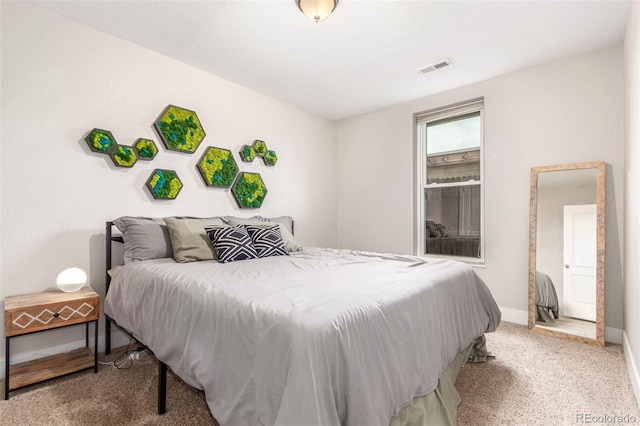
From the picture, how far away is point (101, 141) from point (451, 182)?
12.1 feet

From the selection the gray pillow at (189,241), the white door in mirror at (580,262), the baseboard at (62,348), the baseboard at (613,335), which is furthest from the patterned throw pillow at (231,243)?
the baseboard at (613,335)

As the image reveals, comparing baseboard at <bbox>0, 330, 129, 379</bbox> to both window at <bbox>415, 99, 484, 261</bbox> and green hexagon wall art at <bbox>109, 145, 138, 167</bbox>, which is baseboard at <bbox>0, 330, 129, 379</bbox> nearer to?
green hexagon wall art at <bbox>109, 145, 138, 167</bbox>

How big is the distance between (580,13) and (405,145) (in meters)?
2.06

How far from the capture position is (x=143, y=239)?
238cm

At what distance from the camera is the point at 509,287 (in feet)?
10.8

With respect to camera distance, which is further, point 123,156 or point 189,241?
point 123,156

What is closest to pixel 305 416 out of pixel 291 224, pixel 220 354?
pixel 220 354

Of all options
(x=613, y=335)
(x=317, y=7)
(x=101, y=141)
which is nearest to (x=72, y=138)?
(x=101, y=141)

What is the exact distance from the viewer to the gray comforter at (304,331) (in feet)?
3.48

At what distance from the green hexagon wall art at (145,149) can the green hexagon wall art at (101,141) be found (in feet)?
0.60

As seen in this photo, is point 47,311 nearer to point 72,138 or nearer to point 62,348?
point 62,348

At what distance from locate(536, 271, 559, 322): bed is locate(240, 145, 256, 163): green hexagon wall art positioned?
329cm

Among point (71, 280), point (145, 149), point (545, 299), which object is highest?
point (145, 149)

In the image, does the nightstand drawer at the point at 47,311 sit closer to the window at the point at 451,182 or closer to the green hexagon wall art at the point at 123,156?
the green hexagon wall art at the point at 123,156
